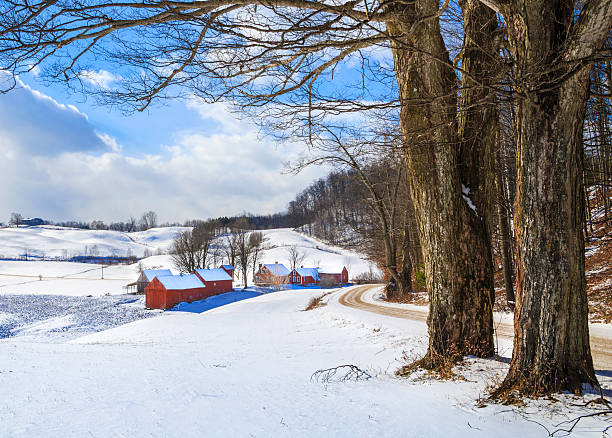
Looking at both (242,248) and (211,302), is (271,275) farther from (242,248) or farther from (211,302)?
(211,302)

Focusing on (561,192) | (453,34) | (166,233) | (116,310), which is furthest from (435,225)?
(166,233)

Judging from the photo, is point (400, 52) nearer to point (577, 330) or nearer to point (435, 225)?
point (435, 225)

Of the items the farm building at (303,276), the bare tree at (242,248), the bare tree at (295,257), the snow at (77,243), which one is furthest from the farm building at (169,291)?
the snow at (77,243)

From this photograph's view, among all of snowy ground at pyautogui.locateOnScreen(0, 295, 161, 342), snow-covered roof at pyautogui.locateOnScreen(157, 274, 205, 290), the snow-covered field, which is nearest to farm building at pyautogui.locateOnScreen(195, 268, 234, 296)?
snow-covered roof at pyautogui.locateOnScreen(157, 274, 205, 290)

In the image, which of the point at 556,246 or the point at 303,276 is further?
the point at 303,276

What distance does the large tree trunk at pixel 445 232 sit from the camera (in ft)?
19.3

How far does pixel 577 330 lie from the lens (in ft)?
13.5

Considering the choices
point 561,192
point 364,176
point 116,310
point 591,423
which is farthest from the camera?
point 116,310

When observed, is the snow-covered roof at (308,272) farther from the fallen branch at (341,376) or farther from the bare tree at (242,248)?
the fallen branch at (341,376)

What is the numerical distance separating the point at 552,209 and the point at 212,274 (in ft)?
168

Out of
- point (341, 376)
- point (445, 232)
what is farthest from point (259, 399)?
point (445, 232)

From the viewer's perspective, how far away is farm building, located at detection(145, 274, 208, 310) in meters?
41.8

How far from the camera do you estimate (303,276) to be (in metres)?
69.2

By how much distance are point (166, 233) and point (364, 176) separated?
176m
